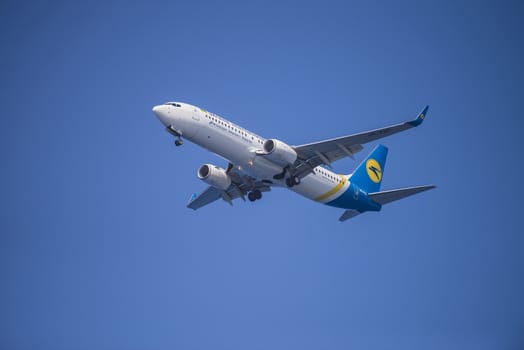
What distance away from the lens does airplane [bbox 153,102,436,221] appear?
3831cm

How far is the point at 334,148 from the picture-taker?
40.1 m

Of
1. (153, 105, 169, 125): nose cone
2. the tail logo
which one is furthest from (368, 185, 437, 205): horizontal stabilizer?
(153, 105, 169, 125): nose cone

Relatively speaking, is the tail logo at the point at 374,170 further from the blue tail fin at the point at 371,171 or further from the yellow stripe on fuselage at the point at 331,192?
the yellow stripe on fuselage at the point at 331,192

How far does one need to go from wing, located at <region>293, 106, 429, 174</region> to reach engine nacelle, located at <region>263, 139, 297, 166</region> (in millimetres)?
1074

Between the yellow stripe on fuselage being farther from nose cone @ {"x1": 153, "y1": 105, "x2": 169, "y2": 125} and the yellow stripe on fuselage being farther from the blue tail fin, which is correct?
nose cone @ {"x1": 153, "y1": 105, "x2": 169, "y2": 125}

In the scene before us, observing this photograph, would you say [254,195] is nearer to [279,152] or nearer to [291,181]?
[291,181]

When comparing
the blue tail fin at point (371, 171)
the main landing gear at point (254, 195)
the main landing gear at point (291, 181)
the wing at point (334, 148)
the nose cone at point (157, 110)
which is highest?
the blue tail fin at point (371, 171)

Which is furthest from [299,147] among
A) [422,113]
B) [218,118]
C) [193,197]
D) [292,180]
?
[193,197]

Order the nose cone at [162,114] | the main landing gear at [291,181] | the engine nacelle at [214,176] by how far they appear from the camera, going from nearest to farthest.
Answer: the nose cone at [162,114] < the main landing gear at [291,181] < the engine nacelle at [214,176]

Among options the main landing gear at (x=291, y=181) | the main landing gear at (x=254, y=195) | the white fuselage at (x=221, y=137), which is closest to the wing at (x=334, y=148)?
the main landing gear at (x=291, y=181)

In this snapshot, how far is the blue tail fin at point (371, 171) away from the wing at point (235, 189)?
7.34 meters

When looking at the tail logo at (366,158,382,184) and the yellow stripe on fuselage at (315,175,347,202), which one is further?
the tail logo at (366,158,382,184)

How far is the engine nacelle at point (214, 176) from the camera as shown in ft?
141

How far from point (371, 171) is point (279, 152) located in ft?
41.1
